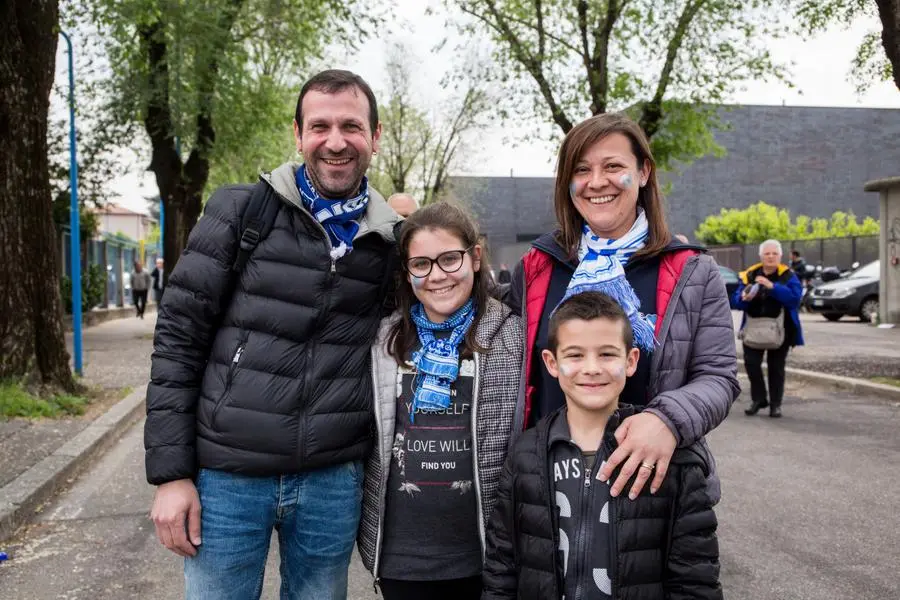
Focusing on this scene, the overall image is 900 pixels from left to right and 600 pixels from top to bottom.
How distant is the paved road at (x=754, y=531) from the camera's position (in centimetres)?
410

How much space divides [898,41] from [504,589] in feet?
31.2

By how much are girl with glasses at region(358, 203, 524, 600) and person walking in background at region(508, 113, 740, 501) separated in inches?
5.6

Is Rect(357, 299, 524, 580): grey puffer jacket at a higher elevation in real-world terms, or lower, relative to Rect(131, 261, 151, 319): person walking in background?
lower

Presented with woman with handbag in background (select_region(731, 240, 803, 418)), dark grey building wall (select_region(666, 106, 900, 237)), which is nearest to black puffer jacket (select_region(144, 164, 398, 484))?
woman with handbag in background (select_region(731, 240, 803, 418))

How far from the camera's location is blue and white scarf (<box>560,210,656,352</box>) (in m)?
2.24

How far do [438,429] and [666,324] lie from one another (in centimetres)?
74

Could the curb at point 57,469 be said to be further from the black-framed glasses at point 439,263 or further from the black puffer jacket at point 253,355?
the black-framed glasses at point 439,263

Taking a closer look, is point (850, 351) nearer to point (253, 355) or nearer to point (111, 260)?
point (253, 355)

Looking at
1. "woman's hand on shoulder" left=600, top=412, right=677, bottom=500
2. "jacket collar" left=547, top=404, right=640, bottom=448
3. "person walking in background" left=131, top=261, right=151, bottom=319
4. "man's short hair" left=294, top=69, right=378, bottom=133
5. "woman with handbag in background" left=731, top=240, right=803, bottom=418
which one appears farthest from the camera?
"person walking in background" left=131, top=261, right=151, bottom=319

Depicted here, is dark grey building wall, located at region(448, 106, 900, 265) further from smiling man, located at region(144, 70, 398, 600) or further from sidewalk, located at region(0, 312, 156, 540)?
smiling man, located at region(144, 70, 398, 600)

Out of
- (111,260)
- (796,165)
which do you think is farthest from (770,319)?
(796,165)

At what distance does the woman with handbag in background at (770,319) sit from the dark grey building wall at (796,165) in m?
42.2

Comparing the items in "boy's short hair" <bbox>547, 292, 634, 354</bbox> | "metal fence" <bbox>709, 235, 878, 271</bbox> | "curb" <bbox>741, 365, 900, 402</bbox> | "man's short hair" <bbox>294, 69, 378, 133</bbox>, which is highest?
"metal fence" <bbox>709, 235, 878, 271</bbox>

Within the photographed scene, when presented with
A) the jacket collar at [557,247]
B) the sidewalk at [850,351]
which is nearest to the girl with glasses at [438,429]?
the jacket collar at [557,247]
